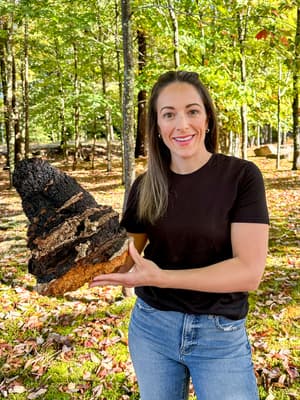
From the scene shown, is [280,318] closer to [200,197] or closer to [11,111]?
[200,197]

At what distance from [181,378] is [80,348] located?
97.9 inches

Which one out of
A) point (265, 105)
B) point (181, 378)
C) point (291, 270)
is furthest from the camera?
point (265, 105)

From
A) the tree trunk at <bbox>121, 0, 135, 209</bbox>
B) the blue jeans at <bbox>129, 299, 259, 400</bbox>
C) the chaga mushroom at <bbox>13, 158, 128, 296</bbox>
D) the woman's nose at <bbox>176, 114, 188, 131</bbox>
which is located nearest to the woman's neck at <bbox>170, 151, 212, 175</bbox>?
the woman's nose at <bbox>176, 114, 188, 131</bbox>

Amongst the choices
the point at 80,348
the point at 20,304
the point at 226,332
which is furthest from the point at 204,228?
the point at 20,304

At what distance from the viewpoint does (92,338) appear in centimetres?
433

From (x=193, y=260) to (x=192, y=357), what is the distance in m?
0.48

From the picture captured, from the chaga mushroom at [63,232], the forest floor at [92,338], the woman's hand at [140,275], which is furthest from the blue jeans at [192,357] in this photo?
the forest floor at [92,338]

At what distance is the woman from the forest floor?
1811mm

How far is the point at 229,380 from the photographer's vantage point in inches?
70.1

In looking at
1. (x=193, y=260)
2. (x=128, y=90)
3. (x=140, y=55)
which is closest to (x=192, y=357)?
(x=193, y=260)

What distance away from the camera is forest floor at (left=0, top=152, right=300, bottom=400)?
11.6ft

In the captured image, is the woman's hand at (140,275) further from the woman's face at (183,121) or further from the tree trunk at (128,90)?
the tree trunk at (128,90)

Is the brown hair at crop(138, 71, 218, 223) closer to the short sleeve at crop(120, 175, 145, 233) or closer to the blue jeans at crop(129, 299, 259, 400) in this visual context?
the short sleeve at crop(120, 175, 145, 233)

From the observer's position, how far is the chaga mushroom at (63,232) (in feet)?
6.35
